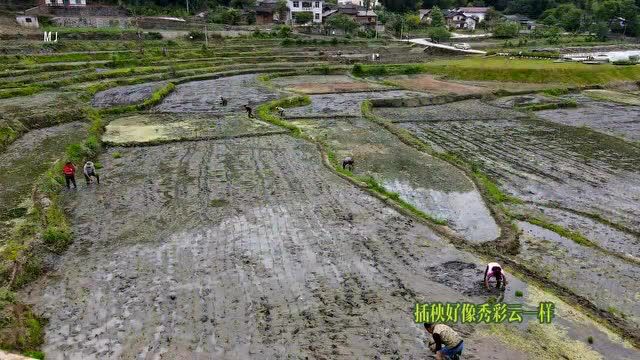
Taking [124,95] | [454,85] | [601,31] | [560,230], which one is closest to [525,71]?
[454,85]

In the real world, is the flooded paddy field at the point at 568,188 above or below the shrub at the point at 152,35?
below

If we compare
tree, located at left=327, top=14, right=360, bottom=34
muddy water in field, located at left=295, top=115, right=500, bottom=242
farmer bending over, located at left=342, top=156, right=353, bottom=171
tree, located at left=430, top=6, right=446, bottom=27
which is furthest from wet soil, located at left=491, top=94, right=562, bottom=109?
tree, located at left=430, top=6, right=446, bottom=27

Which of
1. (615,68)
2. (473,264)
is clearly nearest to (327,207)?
(473,264)

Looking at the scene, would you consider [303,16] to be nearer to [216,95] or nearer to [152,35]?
[152,35]

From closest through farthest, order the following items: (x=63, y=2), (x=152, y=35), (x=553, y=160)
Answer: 1. (x=553, y=160)
2. (x=152, y=35)
3. (x=63, y=2)

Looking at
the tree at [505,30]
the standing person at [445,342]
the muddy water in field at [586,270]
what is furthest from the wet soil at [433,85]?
the tree at [505,30]

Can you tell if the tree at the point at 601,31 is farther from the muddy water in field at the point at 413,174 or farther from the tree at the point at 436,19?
the muddy water in field at the point at 413,174
